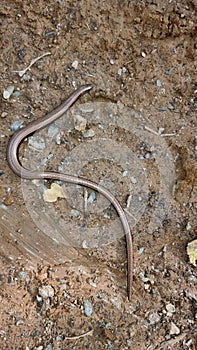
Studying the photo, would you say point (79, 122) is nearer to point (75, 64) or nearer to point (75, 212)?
point (75, 64)

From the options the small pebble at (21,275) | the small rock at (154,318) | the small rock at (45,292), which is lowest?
the small rock at (154,318)

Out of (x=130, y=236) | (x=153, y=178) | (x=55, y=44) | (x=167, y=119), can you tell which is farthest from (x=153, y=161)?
(x=55, y=44)

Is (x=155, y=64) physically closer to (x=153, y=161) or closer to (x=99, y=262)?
(x=153, y=161)

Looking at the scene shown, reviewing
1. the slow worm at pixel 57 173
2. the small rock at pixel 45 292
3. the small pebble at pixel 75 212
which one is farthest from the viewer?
the small pebble at pixel 75 212

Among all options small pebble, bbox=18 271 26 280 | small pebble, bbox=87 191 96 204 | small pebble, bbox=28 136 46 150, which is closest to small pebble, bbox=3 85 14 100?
small pebble, bbox=28 136 46 150

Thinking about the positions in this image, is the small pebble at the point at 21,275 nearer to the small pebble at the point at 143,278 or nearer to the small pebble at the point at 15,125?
the small pebble at the point at 143,278

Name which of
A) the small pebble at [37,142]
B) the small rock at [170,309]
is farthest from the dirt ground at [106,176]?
the small pebble at [37,142]
